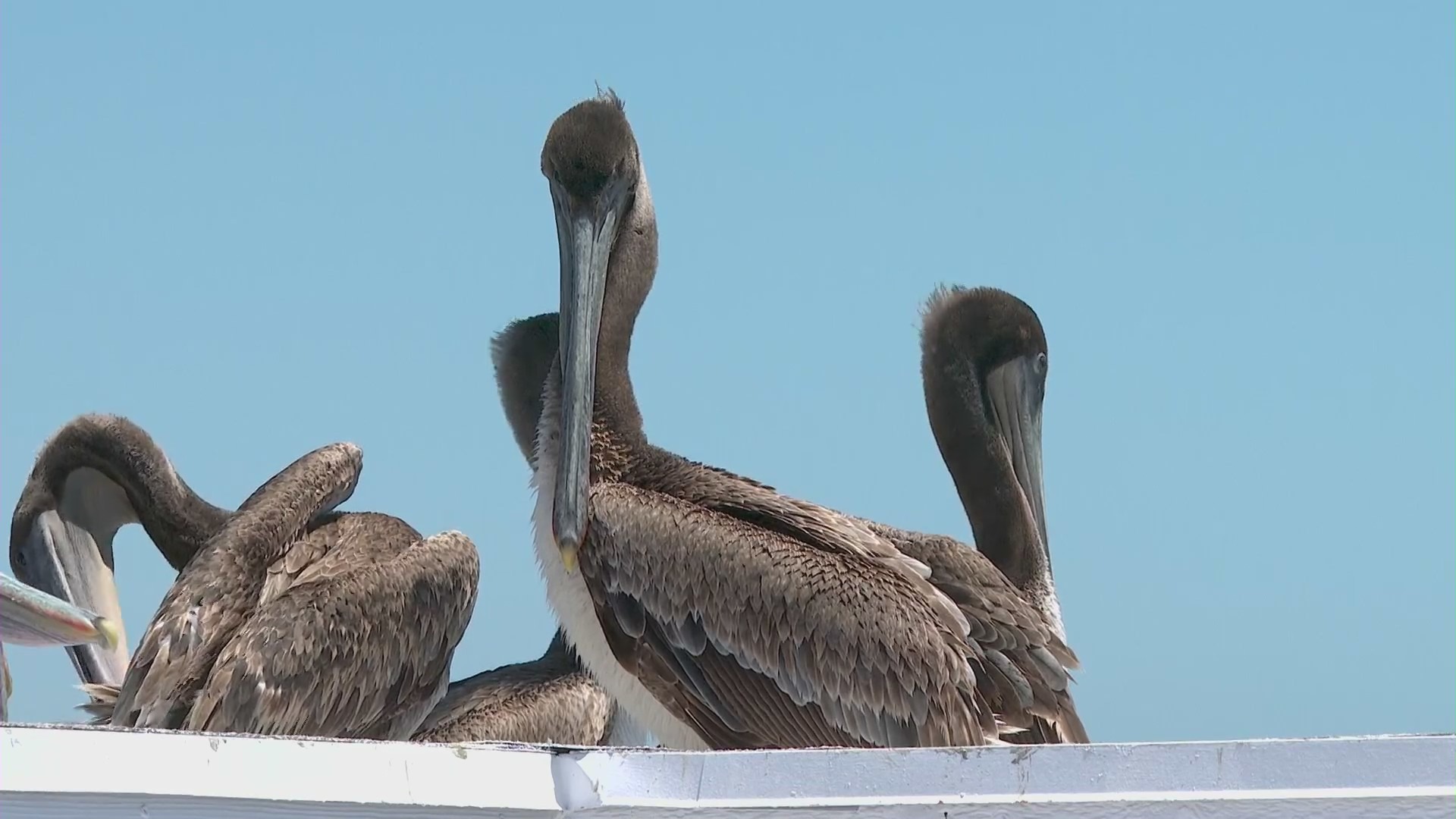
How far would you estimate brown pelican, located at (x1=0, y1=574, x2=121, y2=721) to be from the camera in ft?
8.71

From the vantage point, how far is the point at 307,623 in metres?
5.72

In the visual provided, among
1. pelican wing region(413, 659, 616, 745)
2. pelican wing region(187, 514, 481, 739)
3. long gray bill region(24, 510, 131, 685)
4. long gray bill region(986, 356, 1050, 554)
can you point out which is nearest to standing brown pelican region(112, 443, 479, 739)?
pelican wing region(187, 514, 481, 739)

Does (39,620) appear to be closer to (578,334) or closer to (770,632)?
(770,632)

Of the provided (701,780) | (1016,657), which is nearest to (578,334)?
(1016,657)

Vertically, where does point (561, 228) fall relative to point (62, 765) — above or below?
above

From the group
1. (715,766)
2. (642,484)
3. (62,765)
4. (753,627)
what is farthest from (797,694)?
(62,765)

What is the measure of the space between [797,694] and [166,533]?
3.53 m

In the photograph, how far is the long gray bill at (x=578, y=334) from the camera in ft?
18.6

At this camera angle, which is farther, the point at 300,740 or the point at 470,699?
the point at 470,699

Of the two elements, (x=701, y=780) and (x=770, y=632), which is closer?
(x=701, y=780)

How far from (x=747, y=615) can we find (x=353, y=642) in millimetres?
1175

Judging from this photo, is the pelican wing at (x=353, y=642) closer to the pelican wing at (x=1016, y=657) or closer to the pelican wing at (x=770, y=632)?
the pelican wing at (x=770, y=632)

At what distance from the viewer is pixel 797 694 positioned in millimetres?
5707

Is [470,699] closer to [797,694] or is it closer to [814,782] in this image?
[797,694]
